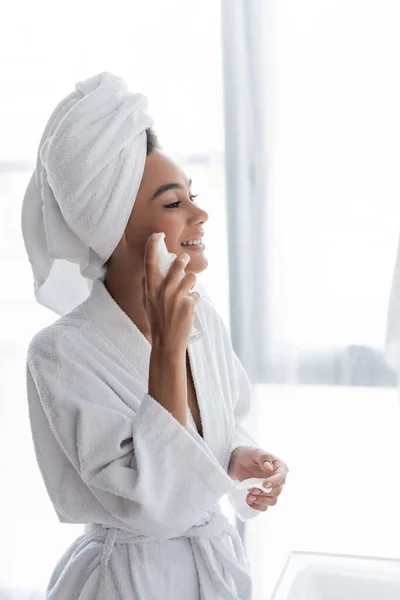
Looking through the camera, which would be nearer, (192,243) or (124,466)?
(124,466)

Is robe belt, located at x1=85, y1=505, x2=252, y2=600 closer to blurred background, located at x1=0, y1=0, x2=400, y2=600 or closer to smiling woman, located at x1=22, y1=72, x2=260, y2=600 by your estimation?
smiling woman, located at x1=22, y1=72, x2=260, y2=600

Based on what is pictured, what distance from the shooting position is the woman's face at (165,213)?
4.05 ft

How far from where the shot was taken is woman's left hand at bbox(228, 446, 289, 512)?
128cm

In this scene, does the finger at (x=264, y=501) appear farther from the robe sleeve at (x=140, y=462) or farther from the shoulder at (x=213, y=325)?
the shoulder at (x=213, y=325)

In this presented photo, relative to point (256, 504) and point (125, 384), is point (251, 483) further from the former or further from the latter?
point (125, 384)

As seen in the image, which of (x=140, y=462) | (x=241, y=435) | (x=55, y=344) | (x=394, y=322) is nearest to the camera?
(x=140, y=462)

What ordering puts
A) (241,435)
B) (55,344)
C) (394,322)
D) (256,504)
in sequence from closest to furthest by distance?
1. (55,344)
2. (256,504)
3. (241,435)
4. (394,322)

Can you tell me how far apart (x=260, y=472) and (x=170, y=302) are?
15.2 inches

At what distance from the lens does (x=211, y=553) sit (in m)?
1.25

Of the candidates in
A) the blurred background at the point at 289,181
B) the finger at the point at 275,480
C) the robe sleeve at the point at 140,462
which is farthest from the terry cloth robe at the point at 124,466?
the blurred background at the point at 289,181

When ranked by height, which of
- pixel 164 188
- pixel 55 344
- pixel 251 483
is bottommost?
pixel 251 483

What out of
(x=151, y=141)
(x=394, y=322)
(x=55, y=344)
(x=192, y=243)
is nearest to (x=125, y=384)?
(x=55, y=344)

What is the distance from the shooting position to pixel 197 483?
111 centimetres

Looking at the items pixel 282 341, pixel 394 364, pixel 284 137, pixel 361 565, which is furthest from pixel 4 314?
pixel 361 565
